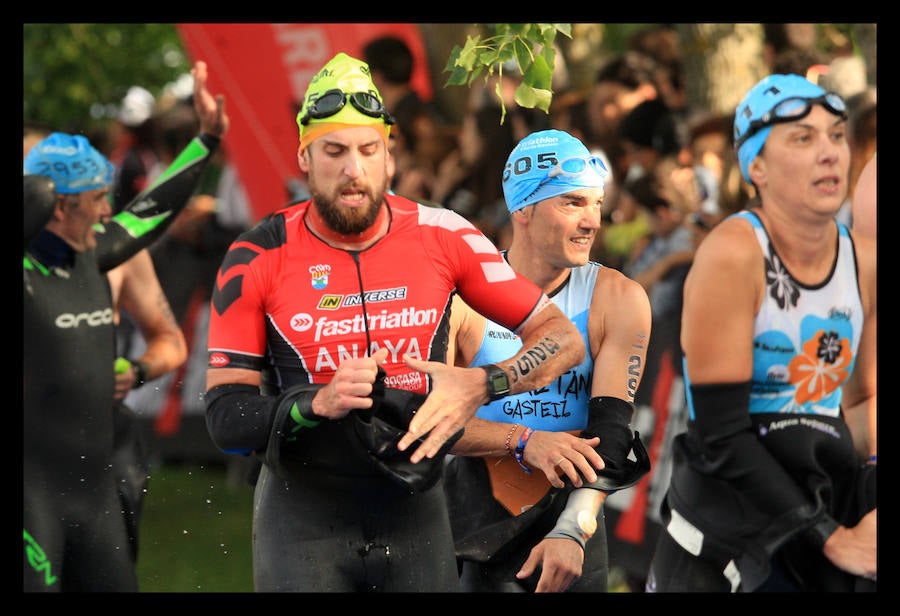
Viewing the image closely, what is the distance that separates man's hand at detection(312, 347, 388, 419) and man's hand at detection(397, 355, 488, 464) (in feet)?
0.80

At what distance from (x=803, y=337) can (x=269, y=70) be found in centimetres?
865

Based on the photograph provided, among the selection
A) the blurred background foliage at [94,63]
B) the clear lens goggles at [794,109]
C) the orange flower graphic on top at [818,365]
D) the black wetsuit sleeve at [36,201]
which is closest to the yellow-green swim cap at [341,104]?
the black wetsuit sleeve at [36,201]

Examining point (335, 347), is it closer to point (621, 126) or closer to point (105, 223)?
point (105, 223)

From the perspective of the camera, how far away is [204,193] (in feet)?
53.8

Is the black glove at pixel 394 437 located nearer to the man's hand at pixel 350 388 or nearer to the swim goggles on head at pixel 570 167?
the man's hand at pixel 350 388

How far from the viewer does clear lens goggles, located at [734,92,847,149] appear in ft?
18.8

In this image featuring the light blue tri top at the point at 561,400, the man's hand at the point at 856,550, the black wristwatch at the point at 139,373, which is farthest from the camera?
the black wristwatch at the point at 139,373

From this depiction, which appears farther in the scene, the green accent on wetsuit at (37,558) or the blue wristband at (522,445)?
Result: the green accent on wetsuit at (37,558)

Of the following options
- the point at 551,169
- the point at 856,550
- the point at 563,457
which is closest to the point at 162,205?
the point at 551,169

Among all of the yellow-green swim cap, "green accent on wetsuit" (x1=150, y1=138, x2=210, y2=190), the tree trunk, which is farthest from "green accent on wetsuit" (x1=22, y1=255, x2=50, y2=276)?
the tree trunk

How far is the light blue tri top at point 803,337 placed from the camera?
555 centimetres

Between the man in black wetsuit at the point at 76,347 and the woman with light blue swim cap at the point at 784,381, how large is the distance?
3.03 metres

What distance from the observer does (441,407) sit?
5176 millimetres

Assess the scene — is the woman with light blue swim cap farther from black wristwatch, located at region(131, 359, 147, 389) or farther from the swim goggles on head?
black wristwatch, located at region(131, 359, 147, 389)
